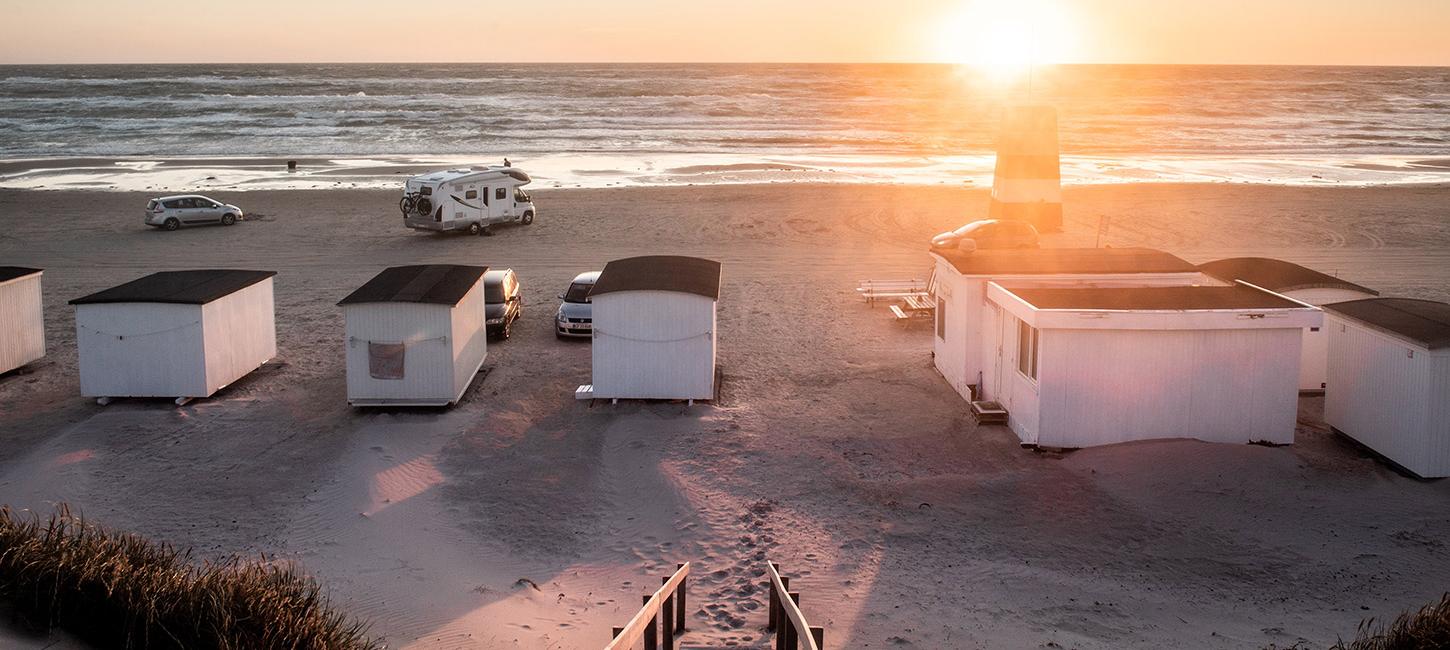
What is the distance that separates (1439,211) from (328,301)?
38033mm

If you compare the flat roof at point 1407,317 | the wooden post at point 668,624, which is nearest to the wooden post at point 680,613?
the wooden post at point 668,624

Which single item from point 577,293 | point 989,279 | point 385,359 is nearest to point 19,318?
point 385,359

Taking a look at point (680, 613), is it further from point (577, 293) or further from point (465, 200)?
point (465, 200)

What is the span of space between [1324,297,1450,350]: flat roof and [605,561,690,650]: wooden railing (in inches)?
422

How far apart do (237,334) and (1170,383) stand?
15598 mm

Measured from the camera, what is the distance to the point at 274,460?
1587 cm

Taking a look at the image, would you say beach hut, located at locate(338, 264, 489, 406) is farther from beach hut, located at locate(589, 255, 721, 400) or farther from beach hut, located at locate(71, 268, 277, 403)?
beach hut, located at locate(71, 268, 277, 403)

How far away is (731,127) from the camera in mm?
81938

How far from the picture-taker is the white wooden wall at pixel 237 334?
18422mm

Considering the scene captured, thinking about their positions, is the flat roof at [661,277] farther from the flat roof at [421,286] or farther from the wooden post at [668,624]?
the wooden post at [668,624]

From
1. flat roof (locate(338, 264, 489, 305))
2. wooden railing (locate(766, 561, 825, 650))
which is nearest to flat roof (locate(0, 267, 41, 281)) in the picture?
flat roof (locate(338, 264, 489, 305))

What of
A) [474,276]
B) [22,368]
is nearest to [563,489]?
[474,276]

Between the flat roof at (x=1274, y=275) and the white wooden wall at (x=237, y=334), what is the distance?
1763 centimetres

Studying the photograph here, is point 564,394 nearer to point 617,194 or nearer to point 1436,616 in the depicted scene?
point 1436,616
